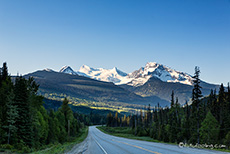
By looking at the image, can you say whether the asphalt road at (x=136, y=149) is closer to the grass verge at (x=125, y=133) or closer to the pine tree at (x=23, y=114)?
the pine tree at (x=23, y=114)

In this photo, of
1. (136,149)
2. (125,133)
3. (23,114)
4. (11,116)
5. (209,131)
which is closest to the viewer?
(136,149)

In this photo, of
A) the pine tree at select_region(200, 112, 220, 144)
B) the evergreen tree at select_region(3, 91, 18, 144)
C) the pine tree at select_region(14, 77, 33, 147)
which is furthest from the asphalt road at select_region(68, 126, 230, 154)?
the pine tree at select_region(200, 112, 220, 144)

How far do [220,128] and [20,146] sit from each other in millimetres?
51529

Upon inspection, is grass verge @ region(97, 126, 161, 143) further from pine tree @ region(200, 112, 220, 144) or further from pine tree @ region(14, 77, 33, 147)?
pine tree @ region(14, 77, 33, 147)

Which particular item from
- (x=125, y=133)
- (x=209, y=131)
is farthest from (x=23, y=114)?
(x=125, y=133)

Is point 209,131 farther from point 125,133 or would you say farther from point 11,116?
point 125,133

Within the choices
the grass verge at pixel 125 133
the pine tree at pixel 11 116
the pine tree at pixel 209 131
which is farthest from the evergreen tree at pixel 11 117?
the pine tree at pixel 209 131

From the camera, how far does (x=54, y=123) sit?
6309 cm

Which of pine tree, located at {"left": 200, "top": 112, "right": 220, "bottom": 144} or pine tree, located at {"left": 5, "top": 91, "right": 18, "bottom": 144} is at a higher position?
pine tree, located at {"left": 5, "top": 91, "right": 18, "bottom": 144}

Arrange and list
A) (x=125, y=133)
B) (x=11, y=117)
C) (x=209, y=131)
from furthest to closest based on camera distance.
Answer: (x=125, y=133) < (x=209, y=131) < (x=11, y=117)

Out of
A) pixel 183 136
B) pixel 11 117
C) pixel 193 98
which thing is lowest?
pixel 183 136

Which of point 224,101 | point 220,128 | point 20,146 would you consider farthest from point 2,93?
point 224,101

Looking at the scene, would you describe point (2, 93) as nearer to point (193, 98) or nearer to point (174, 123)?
point (193, 98)

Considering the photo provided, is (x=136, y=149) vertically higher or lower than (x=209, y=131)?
higher
